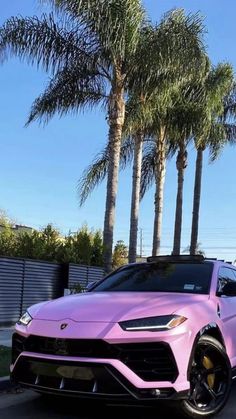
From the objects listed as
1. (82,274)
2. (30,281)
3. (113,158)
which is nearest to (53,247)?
(82,274)

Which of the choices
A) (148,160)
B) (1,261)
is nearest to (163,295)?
(1,261)

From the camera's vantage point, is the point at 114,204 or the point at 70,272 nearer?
the point at 114,204

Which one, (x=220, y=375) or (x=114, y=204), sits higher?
(x=114, y=204)

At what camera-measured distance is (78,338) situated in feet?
18.2

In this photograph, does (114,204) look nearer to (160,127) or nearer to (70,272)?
(70,272)

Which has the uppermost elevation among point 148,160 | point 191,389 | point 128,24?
point 128,24

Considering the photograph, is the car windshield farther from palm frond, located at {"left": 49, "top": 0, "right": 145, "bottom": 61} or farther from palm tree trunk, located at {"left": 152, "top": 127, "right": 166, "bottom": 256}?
palm tree trunk, located at {"left": 152, "top": 127, "right": 166, "bottom": 256}

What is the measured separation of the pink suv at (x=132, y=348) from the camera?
17.8 ft

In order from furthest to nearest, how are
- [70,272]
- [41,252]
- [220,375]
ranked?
[41,252] → [70,272] → [220,375]

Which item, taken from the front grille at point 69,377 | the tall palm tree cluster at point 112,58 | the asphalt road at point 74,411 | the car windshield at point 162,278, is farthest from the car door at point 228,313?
the tall palm tree cluster at point 112,58

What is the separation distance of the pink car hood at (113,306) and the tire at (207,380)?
18.4 inches

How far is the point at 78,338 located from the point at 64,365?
273 mm

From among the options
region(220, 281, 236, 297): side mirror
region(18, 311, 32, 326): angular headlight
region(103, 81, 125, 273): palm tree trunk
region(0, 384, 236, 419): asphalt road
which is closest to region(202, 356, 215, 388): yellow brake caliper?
region(0, 384, 236, 419): asphalt road

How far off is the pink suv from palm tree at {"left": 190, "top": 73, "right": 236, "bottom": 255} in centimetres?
1584
